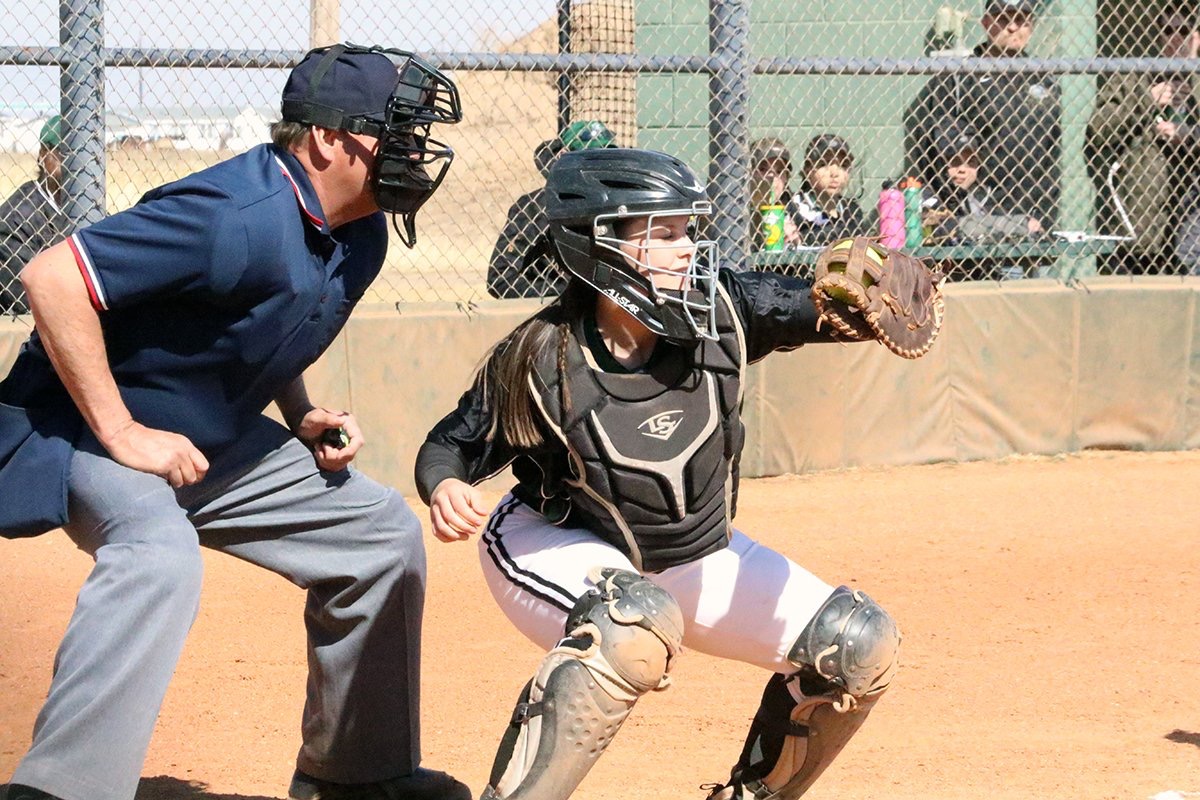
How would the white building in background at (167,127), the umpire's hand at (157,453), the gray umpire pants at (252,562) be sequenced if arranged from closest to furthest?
the gray umpire pants at (252,562) < the umpire's hand at (157,453) < the white building in background at (167,127)

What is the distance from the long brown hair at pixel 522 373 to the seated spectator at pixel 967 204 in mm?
4956

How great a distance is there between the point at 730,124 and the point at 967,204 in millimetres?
1840

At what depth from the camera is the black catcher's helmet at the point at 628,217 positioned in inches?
124

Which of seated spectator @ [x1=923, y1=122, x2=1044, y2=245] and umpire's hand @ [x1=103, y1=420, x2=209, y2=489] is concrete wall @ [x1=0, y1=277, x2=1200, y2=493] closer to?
seated spectator @ [x1=923, y1=122, x2=1044, y2=245]

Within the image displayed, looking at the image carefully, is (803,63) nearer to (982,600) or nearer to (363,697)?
(982,600)

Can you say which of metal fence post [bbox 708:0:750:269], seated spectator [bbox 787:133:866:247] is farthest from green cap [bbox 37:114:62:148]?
seated spectator [bbox 787:133:866:247]

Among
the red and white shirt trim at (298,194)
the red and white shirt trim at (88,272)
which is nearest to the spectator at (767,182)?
the red and white shirt trim at (298,194)

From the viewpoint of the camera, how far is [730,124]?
7008mm

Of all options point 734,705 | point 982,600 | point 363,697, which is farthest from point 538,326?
point 982,600

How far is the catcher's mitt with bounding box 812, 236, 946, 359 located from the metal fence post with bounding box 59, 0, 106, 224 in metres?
3.83

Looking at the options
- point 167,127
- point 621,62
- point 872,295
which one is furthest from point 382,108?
point 167,127

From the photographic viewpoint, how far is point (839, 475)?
7.46 m

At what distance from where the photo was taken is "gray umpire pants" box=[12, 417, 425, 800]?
9.28ft

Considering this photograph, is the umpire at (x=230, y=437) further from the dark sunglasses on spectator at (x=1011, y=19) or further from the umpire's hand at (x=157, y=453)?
the dark sunglasses on spectator at (x=1011, y=19)
